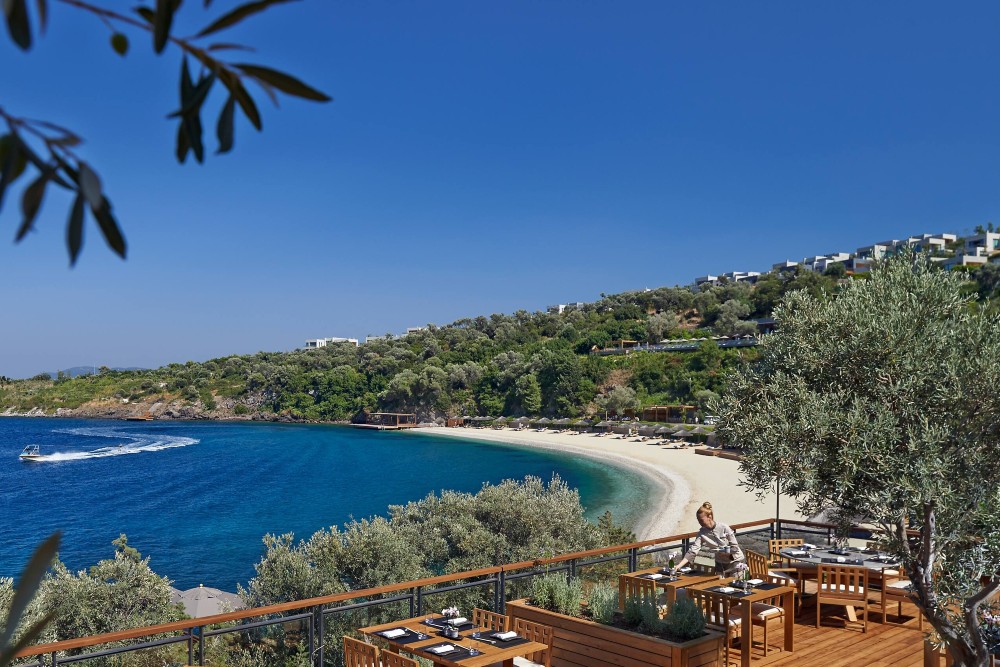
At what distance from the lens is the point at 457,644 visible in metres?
5.76

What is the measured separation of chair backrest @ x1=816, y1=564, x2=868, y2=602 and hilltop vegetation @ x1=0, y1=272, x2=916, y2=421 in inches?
1624

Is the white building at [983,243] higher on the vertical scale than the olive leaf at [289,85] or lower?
higher

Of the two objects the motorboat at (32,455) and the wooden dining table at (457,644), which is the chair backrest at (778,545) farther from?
the motorboat at (32,455)

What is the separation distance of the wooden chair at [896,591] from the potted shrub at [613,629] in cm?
287

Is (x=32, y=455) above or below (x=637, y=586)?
below

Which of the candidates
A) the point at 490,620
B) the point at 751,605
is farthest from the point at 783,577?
the point at 490,620

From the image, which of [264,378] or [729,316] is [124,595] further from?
[264,378]

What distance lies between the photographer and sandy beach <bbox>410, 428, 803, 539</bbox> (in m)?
25.4

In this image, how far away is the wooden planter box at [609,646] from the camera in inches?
236

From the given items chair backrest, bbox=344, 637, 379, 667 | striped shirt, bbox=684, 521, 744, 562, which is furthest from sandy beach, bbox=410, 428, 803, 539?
chair backrest, bbox=344, 637, 379, 667

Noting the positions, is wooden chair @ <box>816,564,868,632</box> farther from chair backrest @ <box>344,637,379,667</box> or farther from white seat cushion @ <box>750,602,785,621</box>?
chair backrest @ <box>344,637,379,667</box>

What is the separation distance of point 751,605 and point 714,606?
0.36 meters

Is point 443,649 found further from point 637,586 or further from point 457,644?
point 637,586

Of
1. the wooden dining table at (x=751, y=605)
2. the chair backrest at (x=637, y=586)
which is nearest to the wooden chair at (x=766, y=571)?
the wooden dining table at (x=751, y=605)
